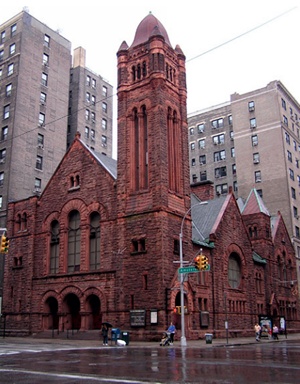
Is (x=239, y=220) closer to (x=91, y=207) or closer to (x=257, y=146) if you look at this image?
(x=91, y=207)

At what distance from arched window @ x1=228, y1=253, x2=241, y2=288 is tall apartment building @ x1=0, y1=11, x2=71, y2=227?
29488mm

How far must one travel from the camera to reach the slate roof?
47938 mm

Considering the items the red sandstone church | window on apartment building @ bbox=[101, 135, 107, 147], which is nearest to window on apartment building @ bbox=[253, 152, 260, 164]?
window on apartment building @ bbox=[101, 135, 107, 147]

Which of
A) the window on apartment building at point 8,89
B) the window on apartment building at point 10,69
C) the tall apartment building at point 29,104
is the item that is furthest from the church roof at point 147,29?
the window on apartment building at point 10,69

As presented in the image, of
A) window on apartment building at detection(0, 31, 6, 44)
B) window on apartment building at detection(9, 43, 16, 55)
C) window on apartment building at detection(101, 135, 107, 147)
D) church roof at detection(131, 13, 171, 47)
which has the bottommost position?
church roof at detection(131, 13, 171, 47)

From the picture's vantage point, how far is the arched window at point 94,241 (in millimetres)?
43531

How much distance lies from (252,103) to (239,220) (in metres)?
37.0

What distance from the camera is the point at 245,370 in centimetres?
1570

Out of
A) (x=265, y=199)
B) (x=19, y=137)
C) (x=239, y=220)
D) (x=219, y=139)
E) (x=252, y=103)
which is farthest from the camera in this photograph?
(x=219, y=139)

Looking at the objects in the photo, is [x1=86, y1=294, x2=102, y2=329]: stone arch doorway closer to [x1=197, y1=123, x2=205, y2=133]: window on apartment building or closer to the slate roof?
the slate roof

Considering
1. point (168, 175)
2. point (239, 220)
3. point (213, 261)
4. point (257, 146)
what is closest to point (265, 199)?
point (257, 146)

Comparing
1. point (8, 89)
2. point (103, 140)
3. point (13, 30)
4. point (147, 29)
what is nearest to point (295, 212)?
point (103, 140)

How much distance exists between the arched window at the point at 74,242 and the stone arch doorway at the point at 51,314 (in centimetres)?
359

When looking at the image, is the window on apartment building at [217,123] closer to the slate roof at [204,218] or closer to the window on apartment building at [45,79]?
the window on apartment building at [45,79]
